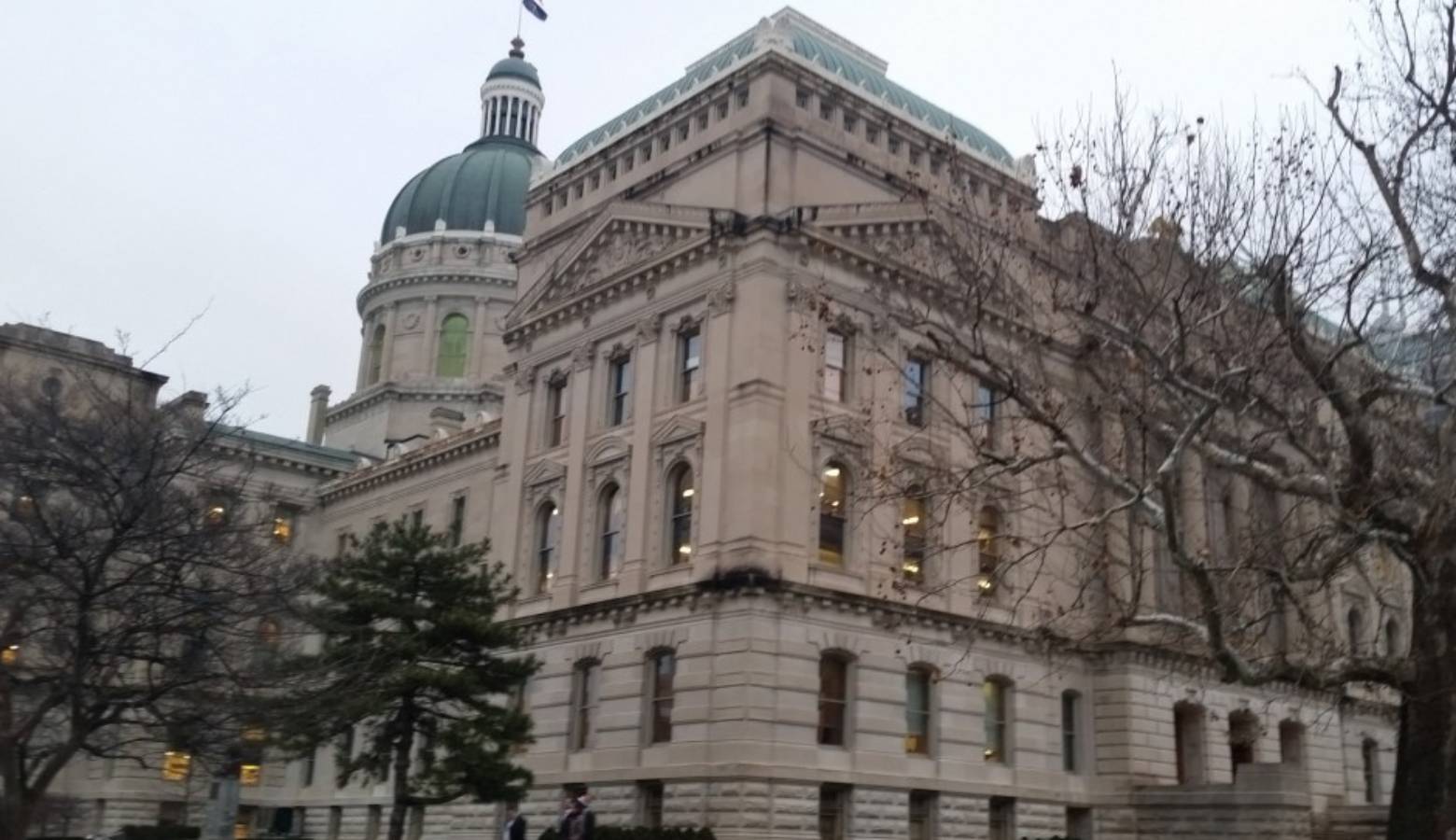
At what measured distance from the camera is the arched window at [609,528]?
39.2 meters

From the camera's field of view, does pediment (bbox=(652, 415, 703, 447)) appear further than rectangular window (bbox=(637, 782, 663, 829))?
Yes

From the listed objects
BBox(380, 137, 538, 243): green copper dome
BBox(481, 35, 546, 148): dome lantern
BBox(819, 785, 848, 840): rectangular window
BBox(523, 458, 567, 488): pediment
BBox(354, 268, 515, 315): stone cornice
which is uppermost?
BBox(481, 35, 546, 148): dome lantern

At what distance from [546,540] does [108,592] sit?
68.4 feet

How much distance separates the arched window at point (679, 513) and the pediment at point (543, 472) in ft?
16.9

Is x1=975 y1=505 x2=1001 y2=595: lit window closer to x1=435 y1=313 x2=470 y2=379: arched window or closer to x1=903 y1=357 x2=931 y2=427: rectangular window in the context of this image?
x1=903 y1=357 x2=931 y2=427: rectangular window

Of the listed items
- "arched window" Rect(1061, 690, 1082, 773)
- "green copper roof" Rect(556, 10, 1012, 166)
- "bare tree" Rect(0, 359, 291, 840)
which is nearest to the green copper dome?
"green copper roof" Rect(556, 10, 1012, 166)

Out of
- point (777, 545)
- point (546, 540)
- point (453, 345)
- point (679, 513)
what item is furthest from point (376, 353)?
point (777, 545)

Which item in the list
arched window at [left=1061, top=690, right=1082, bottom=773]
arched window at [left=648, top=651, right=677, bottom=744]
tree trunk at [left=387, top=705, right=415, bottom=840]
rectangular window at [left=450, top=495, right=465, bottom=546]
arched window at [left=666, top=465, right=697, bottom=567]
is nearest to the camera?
tree trunk at [left=387, top=705, right=415, bottom=840]

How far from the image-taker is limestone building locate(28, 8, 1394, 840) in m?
34.2

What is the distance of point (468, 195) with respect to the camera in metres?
81.2

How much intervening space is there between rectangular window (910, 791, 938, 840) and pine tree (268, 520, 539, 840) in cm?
1005

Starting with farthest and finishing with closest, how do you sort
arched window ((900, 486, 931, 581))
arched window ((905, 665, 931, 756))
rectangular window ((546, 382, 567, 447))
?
rectangular window ((546, 382, 567, 447)) < arched window ((905, 665, 931, 756)) < arched window ((900, 486, 931, 581))

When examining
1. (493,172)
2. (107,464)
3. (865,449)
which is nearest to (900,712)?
Result: (865,449)

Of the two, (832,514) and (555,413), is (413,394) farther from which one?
(832,514)
